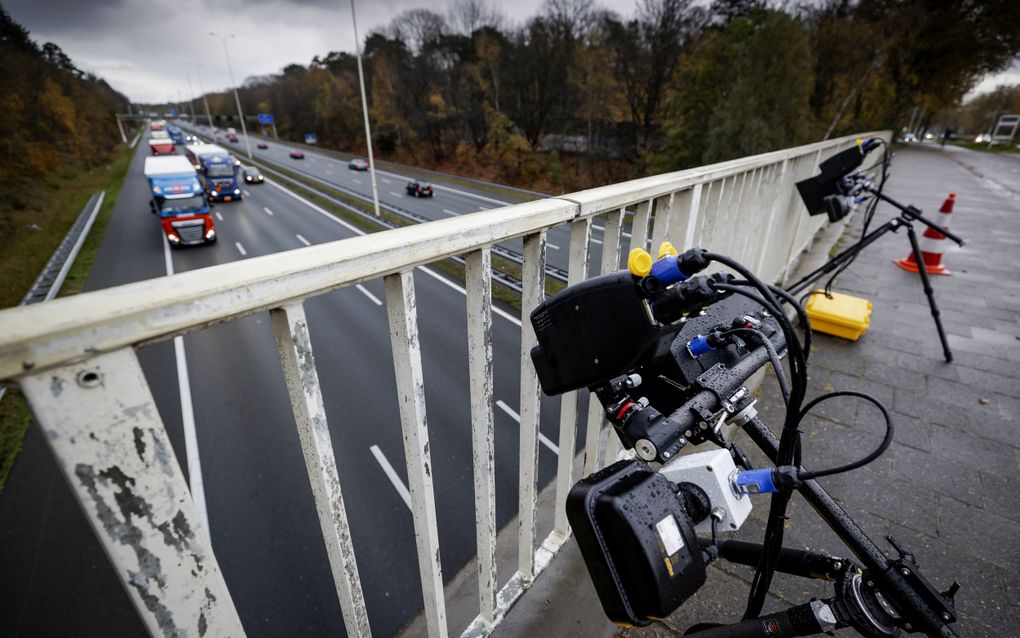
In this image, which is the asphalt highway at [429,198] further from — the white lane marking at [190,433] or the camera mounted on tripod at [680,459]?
the camera mounted on tripod at [680,459]

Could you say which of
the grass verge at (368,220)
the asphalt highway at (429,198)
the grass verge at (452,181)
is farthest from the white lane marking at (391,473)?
the grass verge at (452,181)

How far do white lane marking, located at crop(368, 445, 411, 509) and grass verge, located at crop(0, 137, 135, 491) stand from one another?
12.5 ft

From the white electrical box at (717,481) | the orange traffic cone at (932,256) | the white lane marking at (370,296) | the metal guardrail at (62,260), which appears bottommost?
the white lane marking at (370,296)

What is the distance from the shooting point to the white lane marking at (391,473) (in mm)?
5755

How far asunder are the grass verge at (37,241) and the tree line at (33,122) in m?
0.98

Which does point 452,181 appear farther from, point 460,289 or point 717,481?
point 717,481

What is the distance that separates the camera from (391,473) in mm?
6094

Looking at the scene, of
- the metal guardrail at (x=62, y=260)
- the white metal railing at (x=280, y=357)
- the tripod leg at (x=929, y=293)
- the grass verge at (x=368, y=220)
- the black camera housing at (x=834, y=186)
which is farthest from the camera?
the metal guardrail at (x=62, y=260)

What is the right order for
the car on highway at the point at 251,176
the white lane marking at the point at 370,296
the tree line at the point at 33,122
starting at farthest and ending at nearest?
the car on highway at the point at 251,176, the tree line at the point at 33,122, the white lane marking at the point at 370,296

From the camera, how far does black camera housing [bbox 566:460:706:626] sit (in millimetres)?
854

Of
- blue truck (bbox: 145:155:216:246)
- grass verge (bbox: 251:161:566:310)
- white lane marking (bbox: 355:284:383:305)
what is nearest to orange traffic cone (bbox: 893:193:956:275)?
grass verge (bbox: 251:161:566:310)

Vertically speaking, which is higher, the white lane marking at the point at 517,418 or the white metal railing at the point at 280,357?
the white metal railing at the point at 280,357

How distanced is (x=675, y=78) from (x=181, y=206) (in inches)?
986

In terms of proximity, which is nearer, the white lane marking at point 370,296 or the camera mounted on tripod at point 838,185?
the camera mounted on tripod at point 838,185
